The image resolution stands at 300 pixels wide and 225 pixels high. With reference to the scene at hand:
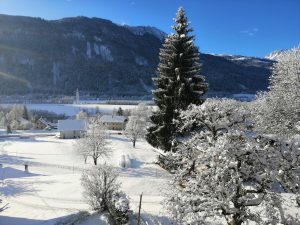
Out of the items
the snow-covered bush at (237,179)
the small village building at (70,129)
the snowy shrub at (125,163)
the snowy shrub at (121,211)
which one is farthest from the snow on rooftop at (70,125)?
the snow-covered bush at (237,179)

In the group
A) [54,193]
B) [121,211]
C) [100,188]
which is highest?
[100,188]

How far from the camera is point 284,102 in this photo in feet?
81.6

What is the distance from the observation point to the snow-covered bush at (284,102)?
24.1m

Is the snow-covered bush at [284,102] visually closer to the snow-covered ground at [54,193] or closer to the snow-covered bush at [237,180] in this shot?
the snow-covered ground at [54,193]

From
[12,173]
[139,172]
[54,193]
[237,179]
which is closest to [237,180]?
[237,179]

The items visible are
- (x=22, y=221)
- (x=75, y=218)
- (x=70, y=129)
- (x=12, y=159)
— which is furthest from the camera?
(x=70, y=129)

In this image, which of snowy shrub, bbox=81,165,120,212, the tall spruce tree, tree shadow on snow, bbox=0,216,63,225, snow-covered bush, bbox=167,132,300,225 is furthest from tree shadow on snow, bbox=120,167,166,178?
snow-covered bush, bbox=167,132,300,225

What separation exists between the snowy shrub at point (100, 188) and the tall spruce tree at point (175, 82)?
24.2 feet

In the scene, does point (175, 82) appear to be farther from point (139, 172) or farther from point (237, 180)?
point (139, 172)

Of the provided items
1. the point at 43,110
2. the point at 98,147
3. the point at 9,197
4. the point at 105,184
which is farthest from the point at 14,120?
the point at 105,184

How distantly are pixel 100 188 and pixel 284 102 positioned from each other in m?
13.9

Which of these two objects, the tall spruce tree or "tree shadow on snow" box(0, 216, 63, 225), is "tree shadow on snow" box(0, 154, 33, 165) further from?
"tree shadow on snow" box(0, 216, 63, 225)

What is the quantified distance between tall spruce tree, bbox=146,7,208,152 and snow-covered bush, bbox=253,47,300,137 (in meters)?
5.16

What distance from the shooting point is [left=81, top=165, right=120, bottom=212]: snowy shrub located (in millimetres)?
21222
